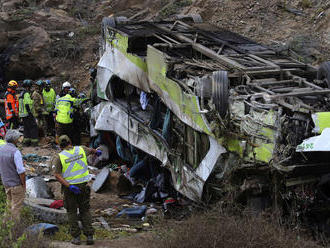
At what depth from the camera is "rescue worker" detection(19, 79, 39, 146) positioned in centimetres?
1147

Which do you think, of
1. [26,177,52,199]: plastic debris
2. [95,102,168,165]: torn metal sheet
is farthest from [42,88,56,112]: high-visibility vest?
[26,177,52,199]: plastic debris

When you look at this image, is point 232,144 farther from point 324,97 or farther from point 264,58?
point 264,58

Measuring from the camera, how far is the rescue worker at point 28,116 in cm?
1147

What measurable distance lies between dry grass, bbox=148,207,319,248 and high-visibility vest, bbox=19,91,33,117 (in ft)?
22.6

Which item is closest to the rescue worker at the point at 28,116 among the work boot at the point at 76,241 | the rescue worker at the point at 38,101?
the rescue worker at the point at 38,101

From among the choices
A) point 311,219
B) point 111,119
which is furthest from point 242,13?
point 311,219

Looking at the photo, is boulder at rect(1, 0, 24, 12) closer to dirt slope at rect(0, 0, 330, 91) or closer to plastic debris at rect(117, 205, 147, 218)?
dirt slope at rect(0, 0, 330, 91)

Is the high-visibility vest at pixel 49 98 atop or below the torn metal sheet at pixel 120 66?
below

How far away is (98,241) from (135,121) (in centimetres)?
333

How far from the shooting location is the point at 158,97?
8.80 metres

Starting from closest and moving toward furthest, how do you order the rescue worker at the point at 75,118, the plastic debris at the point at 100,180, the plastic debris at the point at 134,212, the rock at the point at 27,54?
the plastic debris at the point at 134,212
the plastic debris at the point at 100,180
the rescue worker at the point at 75,118
the rock at the point at 27,54

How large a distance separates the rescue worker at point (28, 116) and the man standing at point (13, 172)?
490cm

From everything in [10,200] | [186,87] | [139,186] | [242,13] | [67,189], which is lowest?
[139,186]

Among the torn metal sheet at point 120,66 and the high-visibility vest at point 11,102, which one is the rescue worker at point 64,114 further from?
the high-visibility vest at point 11,102
